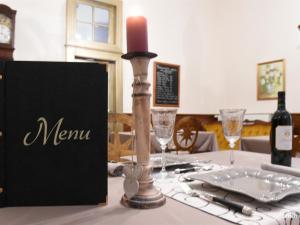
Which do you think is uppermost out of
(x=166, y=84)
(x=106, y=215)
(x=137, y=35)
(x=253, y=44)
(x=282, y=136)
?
(x=253, y=44)

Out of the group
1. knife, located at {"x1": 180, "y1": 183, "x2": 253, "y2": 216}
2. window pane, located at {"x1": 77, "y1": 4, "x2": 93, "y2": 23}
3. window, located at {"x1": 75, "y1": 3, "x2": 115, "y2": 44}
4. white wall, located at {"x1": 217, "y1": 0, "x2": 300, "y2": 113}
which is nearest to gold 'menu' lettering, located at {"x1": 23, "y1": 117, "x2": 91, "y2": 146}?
knife, located at {"x1": 180, "y1": 183, "x2": 253, "y2": 216}

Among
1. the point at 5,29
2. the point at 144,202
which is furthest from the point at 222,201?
the point at 5,29

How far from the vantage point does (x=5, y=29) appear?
2.58 metres

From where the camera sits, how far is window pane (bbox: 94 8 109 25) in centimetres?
340

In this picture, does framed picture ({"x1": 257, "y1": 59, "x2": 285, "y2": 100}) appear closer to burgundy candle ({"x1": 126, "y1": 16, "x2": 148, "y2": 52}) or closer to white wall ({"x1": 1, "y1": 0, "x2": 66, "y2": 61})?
white wall ({"x1": 1, "y1": 0, "x2": 66, "y2": 61})

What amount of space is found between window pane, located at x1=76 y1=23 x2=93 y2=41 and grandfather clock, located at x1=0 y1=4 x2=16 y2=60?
78 centimetres

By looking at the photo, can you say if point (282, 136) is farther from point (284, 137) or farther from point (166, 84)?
point (166, 84)

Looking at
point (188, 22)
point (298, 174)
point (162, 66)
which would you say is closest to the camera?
point (298, 174)

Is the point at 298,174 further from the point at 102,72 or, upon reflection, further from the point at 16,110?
the point at 16,110

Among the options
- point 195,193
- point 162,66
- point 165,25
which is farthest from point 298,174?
point 165,25

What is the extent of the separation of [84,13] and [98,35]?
310mm

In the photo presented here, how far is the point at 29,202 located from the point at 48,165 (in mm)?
69

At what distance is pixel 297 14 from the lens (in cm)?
351

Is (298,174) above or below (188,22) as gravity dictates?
below
